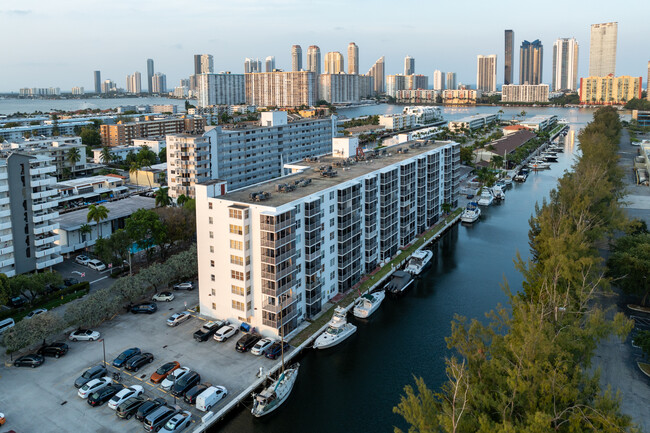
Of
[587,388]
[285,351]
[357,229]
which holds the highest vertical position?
[357,229]

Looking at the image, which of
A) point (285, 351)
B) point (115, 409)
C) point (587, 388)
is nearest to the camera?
point (587, 388)

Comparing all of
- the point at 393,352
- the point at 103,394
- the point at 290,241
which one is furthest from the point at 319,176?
the point at 103,394

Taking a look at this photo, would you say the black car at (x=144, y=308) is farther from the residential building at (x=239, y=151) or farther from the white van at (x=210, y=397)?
the residential building at (x=239, y=151)

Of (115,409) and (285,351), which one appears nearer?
(115,409)

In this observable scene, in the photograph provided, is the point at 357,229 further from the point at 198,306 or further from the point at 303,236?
the point at 198,306

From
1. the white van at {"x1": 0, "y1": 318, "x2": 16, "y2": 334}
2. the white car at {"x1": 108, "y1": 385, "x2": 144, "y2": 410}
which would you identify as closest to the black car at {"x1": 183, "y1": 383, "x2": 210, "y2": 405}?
the white car at {"x1": 108, "y1": 385, "x2": 144, "y2": 410}

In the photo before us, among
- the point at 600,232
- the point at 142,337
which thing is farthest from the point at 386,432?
the point at 600,232

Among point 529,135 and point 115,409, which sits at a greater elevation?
point 529,135

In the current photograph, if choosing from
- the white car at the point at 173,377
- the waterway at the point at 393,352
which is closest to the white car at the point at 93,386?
the white car at the point at 173,377

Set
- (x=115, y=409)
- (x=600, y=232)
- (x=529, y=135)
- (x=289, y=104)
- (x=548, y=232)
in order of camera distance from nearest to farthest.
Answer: (x=115, y=409), (x=548, y=232), (x=600, y=232), (x=529, y=135), (x=289, y=104)
